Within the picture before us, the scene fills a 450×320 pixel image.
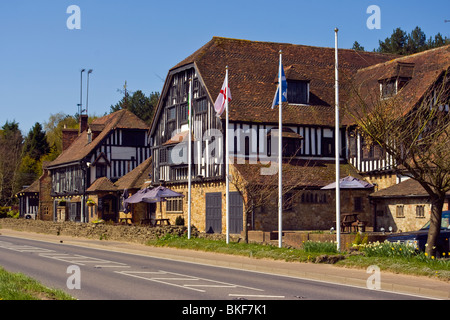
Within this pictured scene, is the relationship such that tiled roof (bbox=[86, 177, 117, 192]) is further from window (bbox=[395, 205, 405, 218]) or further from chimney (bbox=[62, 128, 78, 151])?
window (bbox=[395, 205, 405, 218])

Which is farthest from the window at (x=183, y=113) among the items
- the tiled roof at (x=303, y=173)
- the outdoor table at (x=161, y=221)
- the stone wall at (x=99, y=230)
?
the stone wall at (x=99, y=230)

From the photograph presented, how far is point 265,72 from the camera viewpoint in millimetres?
43156

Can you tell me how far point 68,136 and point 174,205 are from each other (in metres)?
27.6

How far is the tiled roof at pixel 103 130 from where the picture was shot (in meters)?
57.8

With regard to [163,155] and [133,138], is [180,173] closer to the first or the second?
[163,155]

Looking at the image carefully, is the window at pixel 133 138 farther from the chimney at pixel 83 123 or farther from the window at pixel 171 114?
the window at pixel 171 114

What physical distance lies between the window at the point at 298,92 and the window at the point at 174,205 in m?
10.1

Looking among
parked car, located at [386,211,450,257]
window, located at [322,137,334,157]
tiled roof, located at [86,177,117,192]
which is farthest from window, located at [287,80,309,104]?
parked car, located at [386,211,450,257]

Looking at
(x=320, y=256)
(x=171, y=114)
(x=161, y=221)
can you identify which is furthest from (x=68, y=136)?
(x=320, y=256)

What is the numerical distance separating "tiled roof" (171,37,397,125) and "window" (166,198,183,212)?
28.2 ft

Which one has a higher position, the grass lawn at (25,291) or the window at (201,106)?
the window at (201,106)

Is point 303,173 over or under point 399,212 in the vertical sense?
over

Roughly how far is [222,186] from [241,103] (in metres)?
5.21
